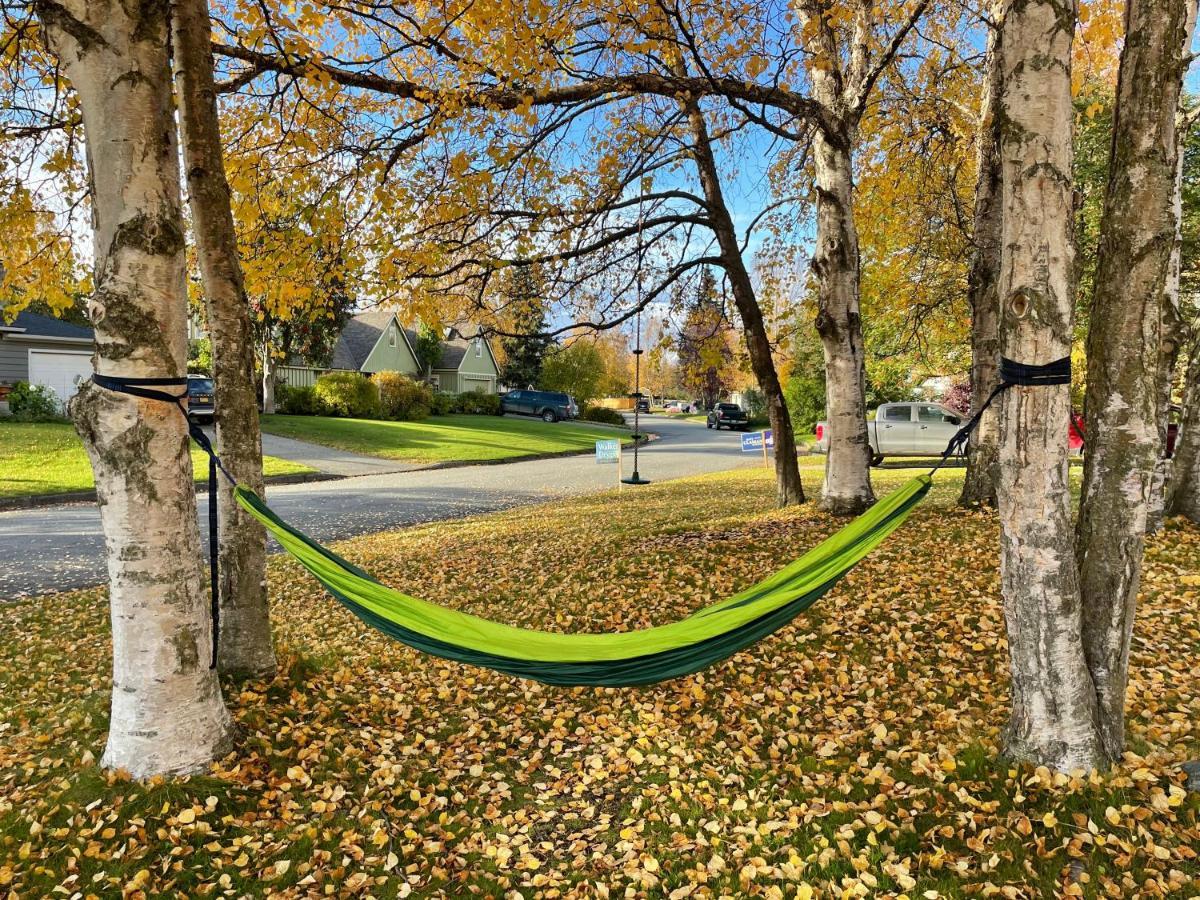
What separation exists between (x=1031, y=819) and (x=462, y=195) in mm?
5771

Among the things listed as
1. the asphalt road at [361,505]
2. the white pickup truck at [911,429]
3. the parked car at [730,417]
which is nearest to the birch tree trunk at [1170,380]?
the asphalt road at [361,505]

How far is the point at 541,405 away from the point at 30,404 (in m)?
21.8

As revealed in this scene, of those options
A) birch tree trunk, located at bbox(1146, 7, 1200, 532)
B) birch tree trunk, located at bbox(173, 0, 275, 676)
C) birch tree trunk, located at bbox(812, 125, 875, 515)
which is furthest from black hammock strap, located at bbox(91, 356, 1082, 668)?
birch tree trunk, located at bbox(812, 125, 875, 515)

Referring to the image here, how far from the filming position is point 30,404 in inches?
703

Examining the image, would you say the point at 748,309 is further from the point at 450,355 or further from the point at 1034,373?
the point at 450,355

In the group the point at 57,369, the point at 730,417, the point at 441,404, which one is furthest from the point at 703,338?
the point at 730,417

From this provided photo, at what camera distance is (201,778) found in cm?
264

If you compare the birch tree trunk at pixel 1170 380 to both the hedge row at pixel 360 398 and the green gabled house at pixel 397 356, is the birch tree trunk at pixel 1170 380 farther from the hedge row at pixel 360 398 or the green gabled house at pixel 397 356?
the green gabled house at pixel 397 356

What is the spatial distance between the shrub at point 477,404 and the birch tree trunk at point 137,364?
31.9 meters

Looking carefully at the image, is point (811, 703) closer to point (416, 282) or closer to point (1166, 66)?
point (1166, 66)

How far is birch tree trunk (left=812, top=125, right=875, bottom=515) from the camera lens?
6578 millimetres

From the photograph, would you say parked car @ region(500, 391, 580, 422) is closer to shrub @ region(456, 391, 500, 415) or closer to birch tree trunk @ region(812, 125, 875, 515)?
shrub @ region(456, 391, 500, 415)

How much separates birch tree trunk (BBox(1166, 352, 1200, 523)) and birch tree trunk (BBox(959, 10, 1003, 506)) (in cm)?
138

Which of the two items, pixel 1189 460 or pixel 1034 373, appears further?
pixel 1189 460
